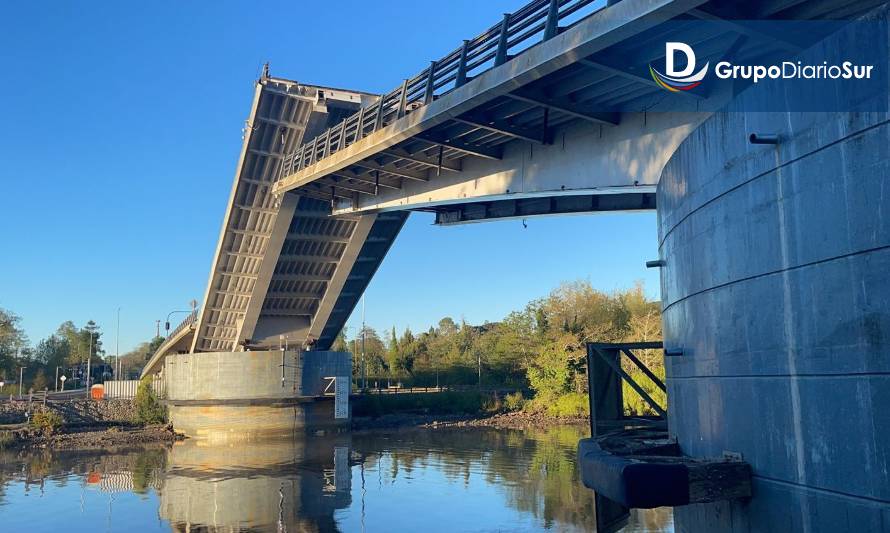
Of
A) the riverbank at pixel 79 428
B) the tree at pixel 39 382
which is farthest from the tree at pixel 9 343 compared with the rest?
the riverbank at pixel 79 428

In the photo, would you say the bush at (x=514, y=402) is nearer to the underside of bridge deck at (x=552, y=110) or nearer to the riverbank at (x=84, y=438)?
the riverbank at (x=84, y=438)

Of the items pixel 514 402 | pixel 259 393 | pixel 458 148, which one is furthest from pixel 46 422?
pixel 458 148

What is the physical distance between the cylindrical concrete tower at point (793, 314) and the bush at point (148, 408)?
45.0 meters

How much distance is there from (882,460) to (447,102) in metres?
15.4

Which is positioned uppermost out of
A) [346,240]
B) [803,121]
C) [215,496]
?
[346,240]

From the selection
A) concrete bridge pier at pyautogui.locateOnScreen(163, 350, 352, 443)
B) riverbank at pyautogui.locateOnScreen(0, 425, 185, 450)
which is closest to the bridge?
concrete bridge pier at pyautogui.locateOnScreen(163, 350, 352, 443)

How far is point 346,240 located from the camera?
37312 mm

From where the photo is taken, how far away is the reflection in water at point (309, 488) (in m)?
21.0

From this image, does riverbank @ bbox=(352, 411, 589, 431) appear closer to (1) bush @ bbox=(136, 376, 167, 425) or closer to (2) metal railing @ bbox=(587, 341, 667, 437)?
(1) bush @ bbox=(136, 376, 167, 425)

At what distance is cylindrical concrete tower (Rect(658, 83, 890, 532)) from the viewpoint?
5832 millimetres

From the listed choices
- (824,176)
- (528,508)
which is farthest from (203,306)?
(824,176)

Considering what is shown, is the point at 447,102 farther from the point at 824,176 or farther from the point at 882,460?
the point at 882,460

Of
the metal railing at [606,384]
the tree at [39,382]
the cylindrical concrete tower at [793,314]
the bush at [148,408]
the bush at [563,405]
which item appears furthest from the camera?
the tree at [39,382]

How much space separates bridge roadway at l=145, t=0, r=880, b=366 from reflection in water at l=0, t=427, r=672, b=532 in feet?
27.9
